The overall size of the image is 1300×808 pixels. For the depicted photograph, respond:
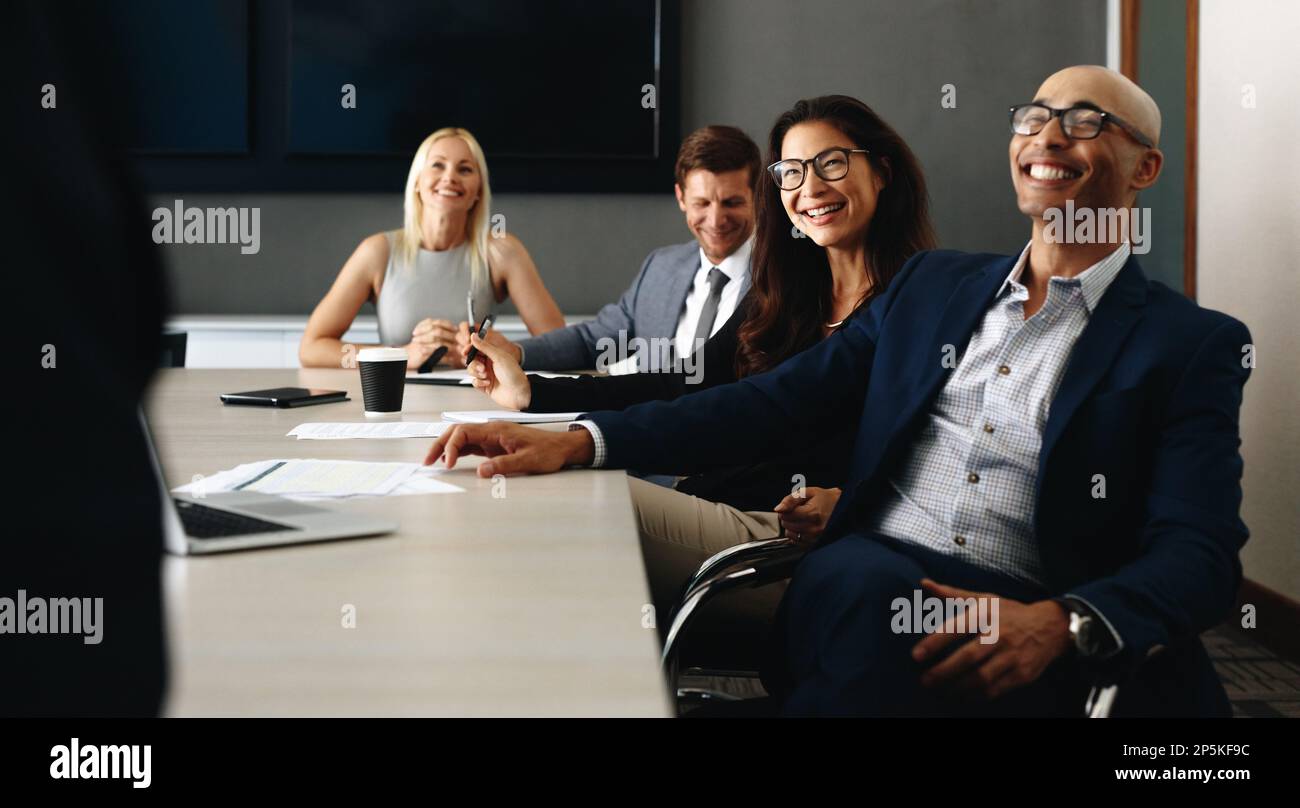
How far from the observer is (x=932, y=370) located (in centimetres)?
171

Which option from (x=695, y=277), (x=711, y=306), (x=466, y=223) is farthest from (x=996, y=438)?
(x=466, y=223)

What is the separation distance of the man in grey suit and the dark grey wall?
159 cm

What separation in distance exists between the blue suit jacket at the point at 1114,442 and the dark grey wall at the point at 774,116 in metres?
3.19

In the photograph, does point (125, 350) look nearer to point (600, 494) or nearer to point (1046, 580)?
point (600, 494)

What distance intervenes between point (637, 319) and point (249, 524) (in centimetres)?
219

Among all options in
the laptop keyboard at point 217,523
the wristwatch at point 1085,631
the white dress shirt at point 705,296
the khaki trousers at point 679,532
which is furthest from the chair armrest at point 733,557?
the white dress shirt at point 705,296

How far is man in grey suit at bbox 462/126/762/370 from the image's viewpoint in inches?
122

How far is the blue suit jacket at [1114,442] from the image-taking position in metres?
1.32

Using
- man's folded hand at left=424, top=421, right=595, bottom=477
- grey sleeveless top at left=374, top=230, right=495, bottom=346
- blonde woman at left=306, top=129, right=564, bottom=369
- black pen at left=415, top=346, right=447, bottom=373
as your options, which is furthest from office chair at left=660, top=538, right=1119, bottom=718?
grey sleeveless top at left=374, top=230, right=495, bottom=346

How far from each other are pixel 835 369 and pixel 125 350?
1440 mm

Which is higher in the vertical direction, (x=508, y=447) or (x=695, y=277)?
(x=695, y=277)

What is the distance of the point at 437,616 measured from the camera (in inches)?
36.4

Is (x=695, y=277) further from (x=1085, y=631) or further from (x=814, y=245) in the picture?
(x=1085, y=631)

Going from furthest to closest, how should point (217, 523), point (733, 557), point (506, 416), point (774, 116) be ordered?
point (774, 116) < point (506, 416) < point (733, 557) < point (217, 523)
